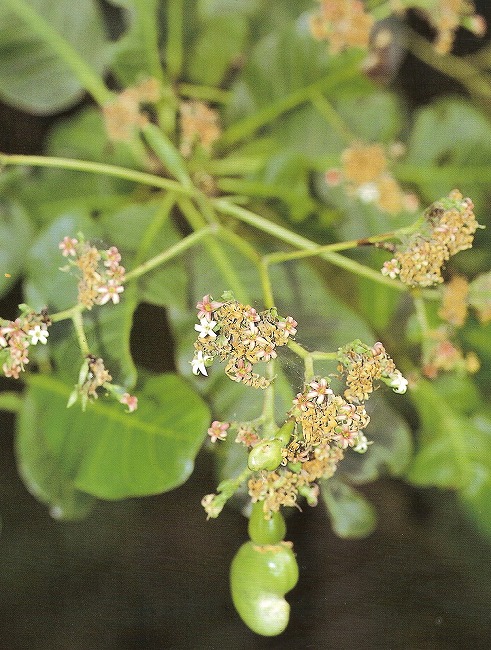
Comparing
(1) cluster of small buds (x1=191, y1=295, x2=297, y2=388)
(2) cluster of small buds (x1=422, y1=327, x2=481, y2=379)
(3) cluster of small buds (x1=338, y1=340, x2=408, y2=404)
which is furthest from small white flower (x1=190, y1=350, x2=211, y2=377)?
(2) cluster of small buds (x1=422, y1=327, x2=481, y2=379)

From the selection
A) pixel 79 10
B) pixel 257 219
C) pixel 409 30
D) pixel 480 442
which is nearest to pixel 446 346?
pixel 480 442

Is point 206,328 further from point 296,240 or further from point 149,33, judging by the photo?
point 149,33

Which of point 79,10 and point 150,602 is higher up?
point 79,10

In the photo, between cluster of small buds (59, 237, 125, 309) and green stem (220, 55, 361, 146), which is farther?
green stem (220, 55, 361, 146)

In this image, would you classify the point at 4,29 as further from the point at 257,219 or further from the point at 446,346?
the point at 446,346

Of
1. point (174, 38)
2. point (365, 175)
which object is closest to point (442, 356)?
point (365, 175)

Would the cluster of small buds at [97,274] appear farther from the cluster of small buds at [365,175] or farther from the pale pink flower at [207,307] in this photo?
the cluster of small buds at [365,175]

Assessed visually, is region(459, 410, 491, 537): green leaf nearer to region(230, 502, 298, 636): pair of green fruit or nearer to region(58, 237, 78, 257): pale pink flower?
region(230, 502, 298, 636): pair of green fruit
